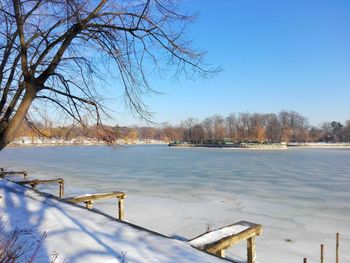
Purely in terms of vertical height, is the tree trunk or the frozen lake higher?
the tree trunk

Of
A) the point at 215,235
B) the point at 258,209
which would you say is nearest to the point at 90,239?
the point at 215,235

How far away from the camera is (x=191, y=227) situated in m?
8.95

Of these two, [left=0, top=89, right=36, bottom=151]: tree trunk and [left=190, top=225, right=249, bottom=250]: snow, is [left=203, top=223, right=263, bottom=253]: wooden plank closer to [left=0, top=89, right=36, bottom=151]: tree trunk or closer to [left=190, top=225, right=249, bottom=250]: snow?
[left=190, top=225, right=249, bottom=250]: snow

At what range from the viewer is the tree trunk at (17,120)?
4234 millimetres

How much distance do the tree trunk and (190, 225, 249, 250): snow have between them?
247 centimetres

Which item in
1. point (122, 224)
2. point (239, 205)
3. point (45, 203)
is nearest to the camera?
point (122, 224)

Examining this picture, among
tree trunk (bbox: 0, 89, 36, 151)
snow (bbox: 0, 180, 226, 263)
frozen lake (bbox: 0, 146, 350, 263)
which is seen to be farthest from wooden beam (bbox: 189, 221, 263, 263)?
tree trunk (bbox: 0, 89, 36, 151)

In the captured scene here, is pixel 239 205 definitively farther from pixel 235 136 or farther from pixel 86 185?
pixel 235 136

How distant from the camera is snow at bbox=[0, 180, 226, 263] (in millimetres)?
3408

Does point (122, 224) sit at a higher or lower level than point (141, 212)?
A: higher

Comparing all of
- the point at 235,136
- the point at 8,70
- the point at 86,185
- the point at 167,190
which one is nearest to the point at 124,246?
the point at 8,70

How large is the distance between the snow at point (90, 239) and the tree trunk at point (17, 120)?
3.67 ft

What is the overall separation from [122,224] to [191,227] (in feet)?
15.3

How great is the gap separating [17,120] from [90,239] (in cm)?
166
